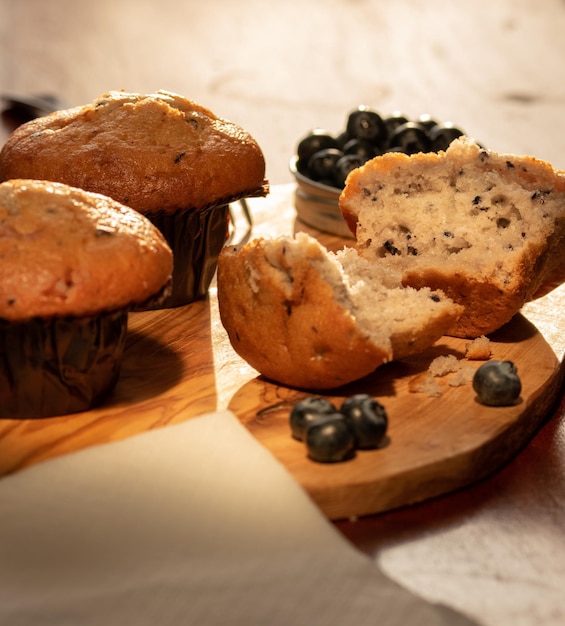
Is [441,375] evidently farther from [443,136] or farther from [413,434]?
[443,136]

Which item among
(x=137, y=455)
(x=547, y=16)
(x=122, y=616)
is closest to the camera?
(x=122, y=616)

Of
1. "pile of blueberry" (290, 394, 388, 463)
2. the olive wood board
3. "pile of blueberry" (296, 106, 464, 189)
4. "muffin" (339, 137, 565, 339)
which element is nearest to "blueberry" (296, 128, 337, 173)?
"pile of blueberry" (296, 106, 464, 189)

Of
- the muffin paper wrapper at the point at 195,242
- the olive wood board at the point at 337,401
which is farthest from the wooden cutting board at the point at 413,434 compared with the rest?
the muffin paper wrapper at the point at 195,242

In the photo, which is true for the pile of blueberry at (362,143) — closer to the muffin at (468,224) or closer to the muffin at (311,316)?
the muffin at (468,224)

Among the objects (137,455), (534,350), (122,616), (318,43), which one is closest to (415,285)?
(534,350)

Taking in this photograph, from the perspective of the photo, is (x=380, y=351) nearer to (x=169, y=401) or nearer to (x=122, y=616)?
(x=169, y=401)

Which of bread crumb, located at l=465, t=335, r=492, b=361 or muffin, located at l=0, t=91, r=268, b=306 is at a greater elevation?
muffin, located at l=0, t=91, r=268, b=306

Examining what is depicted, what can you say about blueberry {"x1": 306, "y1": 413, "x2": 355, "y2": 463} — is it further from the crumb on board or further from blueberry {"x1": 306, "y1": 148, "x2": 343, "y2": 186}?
blueberry {"x1": 306, "y1": 148, "x2": 343, "y2": 186}
